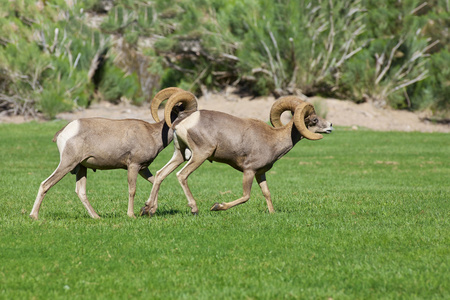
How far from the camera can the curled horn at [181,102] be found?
10602mm

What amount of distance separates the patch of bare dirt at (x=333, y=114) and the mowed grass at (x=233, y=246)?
23.1m

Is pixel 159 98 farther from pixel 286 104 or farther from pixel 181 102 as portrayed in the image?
pixel 286 104

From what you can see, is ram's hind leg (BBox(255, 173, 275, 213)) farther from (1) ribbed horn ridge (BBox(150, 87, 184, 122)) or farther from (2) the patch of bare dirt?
(2) the patch of bare dirt

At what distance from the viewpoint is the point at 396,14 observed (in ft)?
132

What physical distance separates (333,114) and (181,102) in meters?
29.9

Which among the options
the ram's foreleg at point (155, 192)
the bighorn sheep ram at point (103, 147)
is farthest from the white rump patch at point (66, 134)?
the ram's foreleg at point (155, 192)

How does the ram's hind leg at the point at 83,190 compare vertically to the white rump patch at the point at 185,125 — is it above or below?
below

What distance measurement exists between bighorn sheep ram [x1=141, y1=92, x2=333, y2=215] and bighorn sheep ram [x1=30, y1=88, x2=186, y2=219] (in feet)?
1.17

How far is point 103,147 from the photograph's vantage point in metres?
10.4

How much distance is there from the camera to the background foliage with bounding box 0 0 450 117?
39219 mm

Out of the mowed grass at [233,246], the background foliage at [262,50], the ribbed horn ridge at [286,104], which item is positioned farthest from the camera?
the background foliage at [262,50]

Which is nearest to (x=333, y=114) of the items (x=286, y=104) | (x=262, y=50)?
(x=262, y=50)

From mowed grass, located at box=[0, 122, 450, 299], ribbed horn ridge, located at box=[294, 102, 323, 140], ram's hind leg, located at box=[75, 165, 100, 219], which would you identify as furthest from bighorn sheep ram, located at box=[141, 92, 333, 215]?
ram's hind leg, located at box=[75, 165, 100, 219]

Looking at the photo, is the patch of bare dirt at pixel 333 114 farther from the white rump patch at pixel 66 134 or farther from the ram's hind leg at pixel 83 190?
the white rump patch at pixel 66 134
